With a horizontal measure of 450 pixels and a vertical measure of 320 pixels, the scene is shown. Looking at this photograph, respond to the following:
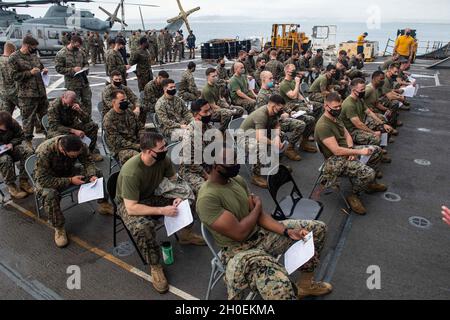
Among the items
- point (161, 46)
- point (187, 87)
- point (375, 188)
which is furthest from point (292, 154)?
point (161, 46)

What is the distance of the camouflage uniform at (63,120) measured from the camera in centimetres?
559

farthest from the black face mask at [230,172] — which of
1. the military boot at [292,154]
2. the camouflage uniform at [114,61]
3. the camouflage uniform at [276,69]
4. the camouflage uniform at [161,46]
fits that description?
the camouflage uniform at [161,46]

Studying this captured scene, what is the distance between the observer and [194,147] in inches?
190

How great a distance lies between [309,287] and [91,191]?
112 inches

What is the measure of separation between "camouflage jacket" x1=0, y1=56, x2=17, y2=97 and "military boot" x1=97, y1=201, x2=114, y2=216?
3.91m

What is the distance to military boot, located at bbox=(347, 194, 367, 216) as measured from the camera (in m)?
4.89

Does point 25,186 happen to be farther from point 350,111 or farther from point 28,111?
point 350,111

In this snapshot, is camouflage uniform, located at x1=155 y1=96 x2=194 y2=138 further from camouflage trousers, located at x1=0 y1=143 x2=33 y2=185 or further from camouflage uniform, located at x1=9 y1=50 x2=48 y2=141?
camouflage uniform, located at x1=9 y1=50 x2=48 y2=141

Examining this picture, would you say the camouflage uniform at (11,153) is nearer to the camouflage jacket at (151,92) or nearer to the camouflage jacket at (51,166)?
the camouflage jacket at (51,166)

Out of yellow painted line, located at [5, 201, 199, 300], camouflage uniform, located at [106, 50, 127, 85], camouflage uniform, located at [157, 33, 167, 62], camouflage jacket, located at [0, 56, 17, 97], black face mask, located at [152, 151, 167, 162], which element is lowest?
yellow painted line, located at [5, 201, 199, 300]

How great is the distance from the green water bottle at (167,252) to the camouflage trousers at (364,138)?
4059mm

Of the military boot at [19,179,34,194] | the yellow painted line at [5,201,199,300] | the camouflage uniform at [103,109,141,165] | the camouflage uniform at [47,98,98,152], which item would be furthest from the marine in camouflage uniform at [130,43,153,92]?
the yellow painted line at [5,201,199,300]
